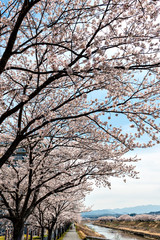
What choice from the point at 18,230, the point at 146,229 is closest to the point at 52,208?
the point at 18,230

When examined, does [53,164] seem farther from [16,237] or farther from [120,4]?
[120,4]

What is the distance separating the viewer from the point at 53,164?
8.48 meters

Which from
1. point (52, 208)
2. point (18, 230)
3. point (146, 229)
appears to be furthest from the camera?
point (146, 229)

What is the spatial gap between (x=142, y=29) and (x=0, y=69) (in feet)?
9.06

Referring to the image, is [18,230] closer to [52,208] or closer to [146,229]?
[52,208]

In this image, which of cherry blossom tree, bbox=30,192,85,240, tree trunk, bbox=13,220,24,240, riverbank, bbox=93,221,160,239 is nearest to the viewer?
tree trunk, bbox=13,220,24,240

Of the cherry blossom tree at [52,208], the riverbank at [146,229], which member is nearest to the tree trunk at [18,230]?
the cherry blossom tree at [52,208]

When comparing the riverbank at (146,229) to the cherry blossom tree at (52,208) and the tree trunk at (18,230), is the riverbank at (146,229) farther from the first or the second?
the tree trunk at (18,230)

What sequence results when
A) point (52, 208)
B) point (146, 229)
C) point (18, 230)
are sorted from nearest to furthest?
1. point (18, 230)
2. point (52, 208)
3. point (146, 229)

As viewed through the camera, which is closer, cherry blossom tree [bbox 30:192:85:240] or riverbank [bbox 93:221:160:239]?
cherry blossom tree [bbox 30:192:85:240]

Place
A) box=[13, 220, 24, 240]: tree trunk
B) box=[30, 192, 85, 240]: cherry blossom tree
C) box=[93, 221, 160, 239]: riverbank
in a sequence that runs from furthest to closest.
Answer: box=[93, 221, 160, 239]: riverbank < box=[30, 192, 85, 240]: cherry blossom tree < box=[13, 220, 24, 240]: tree trunk

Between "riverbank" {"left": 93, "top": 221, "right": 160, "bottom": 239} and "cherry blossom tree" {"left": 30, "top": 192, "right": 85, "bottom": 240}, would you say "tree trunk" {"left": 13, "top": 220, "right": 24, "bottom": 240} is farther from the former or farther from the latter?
"riverbank" {"left": 93, "top": 221, "right": 160, "bottom": 239}

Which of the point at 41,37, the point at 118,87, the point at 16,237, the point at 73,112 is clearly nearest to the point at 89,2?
the point at 41,37

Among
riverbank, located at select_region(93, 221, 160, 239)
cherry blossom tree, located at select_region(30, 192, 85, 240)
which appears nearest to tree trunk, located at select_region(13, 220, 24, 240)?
cherry blossom tree, located at select_region(30, 192, 85, 240)
